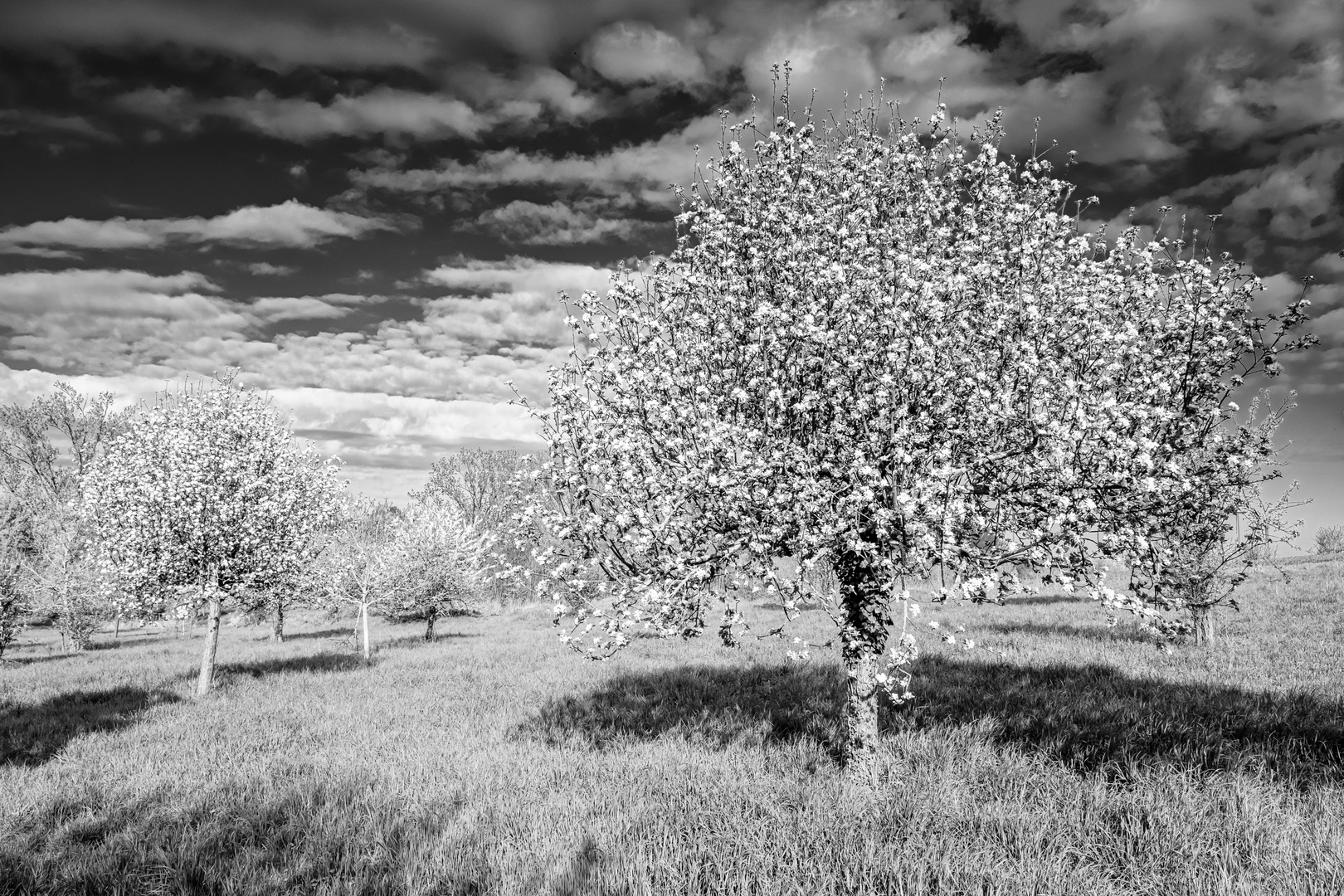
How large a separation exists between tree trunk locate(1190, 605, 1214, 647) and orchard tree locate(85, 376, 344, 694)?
26.9m

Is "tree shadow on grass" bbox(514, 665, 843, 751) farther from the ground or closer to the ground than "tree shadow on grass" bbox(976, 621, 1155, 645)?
farther from the ground

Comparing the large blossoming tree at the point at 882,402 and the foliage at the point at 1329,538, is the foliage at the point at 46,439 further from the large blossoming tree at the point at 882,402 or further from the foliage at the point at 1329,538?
the foliage at the point at 1329,538

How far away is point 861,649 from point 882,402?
370cm

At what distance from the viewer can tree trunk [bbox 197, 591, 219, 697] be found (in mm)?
19266

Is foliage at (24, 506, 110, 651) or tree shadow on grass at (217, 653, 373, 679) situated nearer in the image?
tree shadow on grass at (217, 653, 373, 679)

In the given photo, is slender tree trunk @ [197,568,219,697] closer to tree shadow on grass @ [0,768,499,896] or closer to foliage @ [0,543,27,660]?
tree shadow on grass @ [0,768,499,896]

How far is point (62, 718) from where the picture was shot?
1614 centimetres

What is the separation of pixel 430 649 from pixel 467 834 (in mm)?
24604

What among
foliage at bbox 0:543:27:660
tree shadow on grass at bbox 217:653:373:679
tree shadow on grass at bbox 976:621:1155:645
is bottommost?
tree shadow on grass at bbox 217:653:373:679

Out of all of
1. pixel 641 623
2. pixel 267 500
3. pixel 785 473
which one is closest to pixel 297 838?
pixel 641 623

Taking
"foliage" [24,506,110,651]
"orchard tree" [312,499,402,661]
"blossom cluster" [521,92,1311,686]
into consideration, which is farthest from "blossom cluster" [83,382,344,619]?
"foliage" [24,506,110,651]

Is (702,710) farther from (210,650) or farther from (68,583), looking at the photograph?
(68,583)

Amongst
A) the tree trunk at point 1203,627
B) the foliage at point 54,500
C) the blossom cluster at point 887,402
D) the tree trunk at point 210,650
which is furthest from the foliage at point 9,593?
the tree trunk at point 1203,627

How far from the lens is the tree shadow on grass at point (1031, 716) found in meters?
9.01
